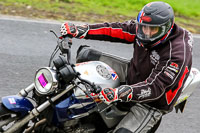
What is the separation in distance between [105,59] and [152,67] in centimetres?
60

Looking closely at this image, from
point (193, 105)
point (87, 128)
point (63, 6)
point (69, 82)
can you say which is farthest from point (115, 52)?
point (69, 82)

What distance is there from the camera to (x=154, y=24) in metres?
3.38

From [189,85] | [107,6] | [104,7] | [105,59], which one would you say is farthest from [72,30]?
[107,6]

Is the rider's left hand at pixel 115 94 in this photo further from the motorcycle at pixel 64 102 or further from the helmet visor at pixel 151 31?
the helmet visor at pixel 151 31

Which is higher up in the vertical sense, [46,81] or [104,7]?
[46,81]

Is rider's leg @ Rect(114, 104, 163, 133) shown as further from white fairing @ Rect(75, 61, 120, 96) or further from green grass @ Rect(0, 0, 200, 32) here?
green grass @ Rect(0, 0, 200, 32)

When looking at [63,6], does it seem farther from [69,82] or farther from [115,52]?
[69,82]

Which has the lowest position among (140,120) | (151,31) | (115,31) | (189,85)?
(140,120)

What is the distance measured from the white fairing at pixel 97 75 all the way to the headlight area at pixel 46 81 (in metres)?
0.30

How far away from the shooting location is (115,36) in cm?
408

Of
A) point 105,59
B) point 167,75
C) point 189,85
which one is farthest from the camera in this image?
point 105,59

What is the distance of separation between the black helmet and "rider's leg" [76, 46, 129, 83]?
51 cm

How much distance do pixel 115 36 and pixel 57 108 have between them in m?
1.19

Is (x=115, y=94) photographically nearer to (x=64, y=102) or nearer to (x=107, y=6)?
(x=64, y=102)
